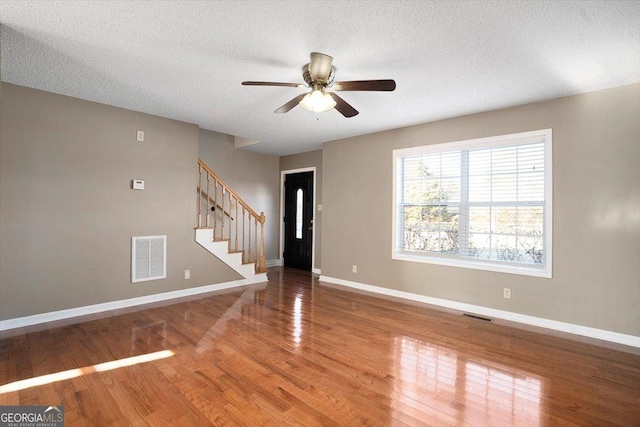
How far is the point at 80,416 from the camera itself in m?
1.85

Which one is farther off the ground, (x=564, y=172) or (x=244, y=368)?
(x=564, y=172)

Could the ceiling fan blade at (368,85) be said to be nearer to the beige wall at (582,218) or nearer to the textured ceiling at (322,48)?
the textured ceiling at (322,48)

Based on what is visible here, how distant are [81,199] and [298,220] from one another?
158 inches

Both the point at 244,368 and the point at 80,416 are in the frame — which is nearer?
the point at 80,416

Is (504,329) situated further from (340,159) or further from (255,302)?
(340,159)

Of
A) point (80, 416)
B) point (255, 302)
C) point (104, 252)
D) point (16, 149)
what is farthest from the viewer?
point (255, 302)

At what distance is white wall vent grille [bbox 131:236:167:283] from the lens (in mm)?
4027

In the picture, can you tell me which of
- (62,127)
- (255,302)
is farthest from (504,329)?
(62,127)

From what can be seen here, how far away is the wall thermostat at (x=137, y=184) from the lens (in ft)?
13.2

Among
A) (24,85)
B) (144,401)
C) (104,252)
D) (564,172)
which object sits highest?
(24,85)

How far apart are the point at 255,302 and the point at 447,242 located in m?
2.88

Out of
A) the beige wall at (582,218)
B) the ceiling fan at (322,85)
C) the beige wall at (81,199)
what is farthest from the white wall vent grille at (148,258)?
the beige wall at (582,218)

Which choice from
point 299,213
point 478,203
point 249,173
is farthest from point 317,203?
point 478,203

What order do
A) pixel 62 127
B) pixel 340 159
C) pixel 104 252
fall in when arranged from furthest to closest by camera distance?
pixel 340 159
pixel 104 252
pixel 62 127
